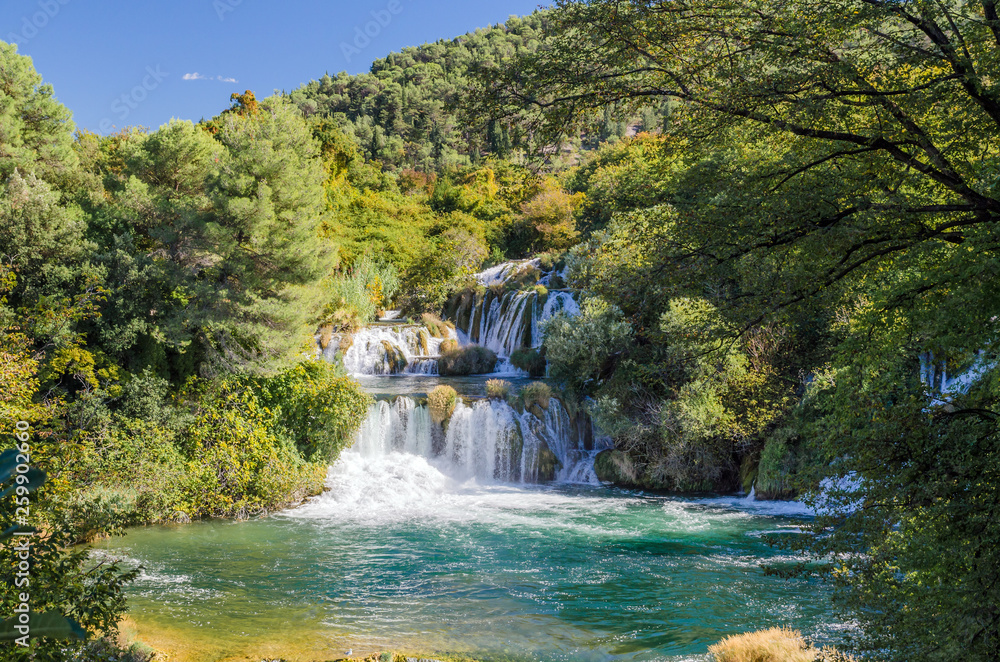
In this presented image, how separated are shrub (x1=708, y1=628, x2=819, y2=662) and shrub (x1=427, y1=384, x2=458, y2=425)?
992 cm

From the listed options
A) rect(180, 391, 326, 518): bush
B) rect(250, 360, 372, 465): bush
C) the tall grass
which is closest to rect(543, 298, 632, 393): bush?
rect(250, 360, 372, 465): bush

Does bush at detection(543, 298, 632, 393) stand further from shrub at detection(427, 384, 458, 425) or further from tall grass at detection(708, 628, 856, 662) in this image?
tall grass at detection(708, 628, 856, 662)

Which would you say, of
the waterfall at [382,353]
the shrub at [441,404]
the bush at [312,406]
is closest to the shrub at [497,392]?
the shrub at [441,404]

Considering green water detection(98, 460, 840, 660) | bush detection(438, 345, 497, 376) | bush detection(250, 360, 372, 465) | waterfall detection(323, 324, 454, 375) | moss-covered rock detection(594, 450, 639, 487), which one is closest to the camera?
green water detection(98, 460, 840, 660)

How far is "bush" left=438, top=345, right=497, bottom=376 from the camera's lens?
21625mm

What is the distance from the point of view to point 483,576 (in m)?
9.91

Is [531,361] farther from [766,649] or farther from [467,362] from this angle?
[766,649]

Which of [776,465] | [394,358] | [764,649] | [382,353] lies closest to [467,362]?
[394,358]

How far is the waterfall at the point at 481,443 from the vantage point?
632 inches

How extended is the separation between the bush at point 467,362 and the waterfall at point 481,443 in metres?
5.17

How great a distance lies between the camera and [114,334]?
1196 centimetres

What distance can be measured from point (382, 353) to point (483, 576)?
→ 13016 mm

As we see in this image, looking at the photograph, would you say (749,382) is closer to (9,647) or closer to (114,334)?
(114,334)

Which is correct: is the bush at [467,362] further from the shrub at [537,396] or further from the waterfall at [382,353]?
the shrub at [537,396]
